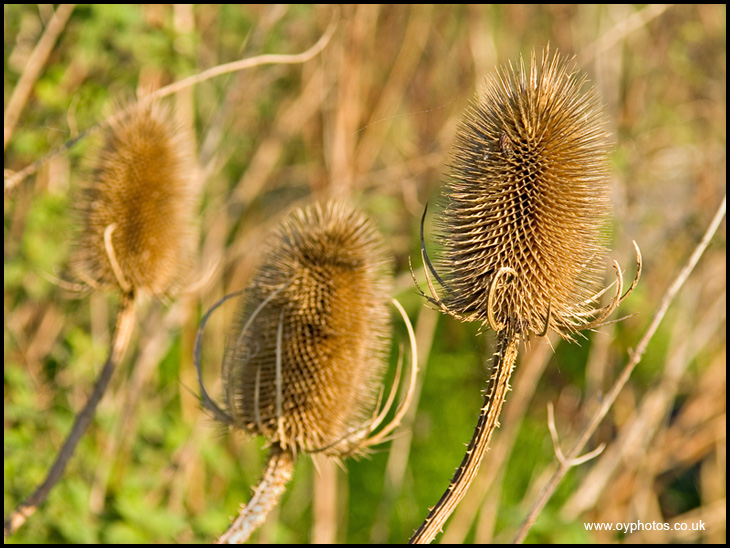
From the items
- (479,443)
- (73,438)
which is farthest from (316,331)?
(73,438)

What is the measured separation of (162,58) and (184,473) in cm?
224

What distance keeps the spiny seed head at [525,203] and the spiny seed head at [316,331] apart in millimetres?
480

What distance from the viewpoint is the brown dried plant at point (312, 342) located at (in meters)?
2.08

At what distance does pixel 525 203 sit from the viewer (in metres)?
1.67

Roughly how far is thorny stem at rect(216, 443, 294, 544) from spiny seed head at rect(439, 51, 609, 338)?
76 centimetres

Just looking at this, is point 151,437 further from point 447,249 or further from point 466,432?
point 447,249

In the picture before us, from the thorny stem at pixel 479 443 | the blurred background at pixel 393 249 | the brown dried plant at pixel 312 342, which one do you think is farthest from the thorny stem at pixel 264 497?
the blurred background at pixel 393 249

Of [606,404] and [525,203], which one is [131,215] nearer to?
[525,203]

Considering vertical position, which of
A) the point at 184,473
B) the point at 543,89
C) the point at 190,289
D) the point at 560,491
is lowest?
the point at 560,491

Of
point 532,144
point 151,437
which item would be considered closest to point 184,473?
point 151,437

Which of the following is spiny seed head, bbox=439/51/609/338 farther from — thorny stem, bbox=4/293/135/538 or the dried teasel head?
thorny stem, bbox=4/293/135/538

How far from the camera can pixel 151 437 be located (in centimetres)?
415

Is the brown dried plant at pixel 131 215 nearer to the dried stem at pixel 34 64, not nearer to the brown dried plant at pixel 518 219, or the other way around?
the dried stem at pixel 34 64

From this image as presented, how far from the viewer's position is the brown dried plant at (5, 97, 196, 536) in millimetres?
2371
